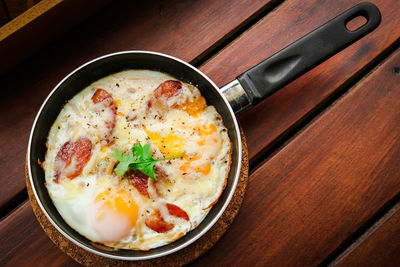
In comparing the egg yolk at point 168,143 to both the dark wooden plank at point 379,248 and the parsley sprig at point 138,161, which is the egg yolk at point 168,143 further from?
the dark wooden plank at point 379,248

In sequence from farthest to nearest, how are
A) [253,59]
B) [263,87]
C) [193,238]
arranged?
[253,59] → [263,87] → [193,238]

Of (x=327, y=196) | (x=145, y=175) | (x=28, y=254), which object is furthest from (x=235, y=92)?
(x=28, y=254)

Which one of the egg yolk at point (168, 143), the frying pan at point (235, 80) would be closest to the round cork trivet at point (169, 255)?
the frying pan at point (235, 80)

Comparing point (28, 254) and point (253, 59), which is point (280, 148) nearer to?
point (253, 59)

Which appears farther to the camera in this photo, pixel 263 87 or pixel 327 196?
pixel 327 196

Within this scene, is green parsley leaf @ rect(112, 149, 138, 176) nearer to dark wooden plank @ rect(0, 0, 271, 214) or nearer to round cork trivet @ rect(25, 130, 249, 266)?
round cork trivet @ rect(25, 130, 249, 266)

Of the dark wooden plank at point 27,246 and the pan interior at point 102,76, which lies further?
the dark wooden plank at point 27,246

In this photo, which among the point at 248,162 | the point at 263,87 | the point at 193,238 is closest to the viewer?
the point at 193,238
